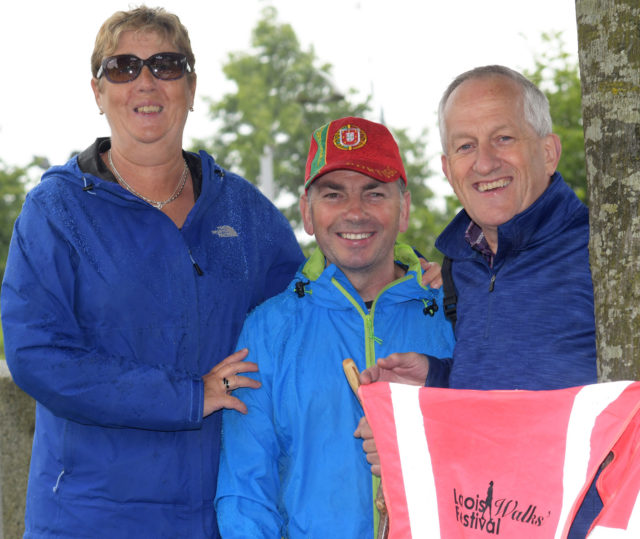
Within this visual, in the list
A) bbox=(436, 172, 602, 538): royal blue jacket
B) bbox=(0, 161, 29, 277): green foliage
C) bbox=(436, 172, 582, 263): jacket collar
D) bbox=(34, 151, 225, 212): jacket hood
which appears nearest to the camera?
bbox=(436, 172, 602, 538): royal blue jacket

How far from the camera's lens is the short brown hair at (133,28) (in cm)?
350

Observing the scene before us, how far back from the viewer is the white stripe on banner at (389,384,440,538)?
Answer: 2479 mm

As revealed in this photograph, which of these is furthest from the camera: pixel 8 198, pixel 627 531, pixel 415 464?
pixel 8 198

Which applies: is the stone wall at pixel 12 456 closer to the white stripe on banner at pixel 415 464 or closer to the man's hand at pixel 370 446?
the man's hand at pixel 370 446

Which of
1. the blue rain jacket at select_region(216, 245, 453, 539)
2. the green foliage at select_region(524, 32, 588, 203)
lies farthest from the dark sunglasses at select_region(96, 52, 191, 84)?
the green foliage at select_region(524, 32, 588, 203)

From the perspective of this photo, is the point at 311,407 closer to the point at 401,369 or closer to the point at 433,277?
the point at 401,369

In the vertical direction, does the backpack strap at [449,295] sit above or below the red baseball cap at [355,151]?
below

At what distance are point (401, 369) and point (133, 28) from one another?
5.91ft

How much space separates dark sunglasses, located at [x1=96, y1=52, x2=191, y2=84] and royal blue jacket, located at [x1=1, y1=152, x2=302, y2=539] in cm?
39

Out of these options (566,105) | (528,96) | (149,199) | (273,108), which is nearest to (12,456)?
(149,199)

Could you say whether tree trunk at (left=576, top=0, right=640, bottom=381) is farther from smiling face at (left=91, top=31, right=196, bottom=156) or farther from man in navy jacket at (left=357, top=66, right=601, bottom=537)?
smiling face at (left=91, top=31, right=196, bottom=156)

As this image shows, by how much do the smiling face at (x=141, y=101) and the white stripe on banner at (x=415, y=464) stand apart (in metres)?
1.61

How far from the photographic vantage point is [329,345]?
3295 millimetres

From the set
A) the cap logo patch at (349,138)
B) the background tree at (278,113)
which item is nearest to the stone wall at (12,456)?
Answer: the cap logo patch at (349,138)
